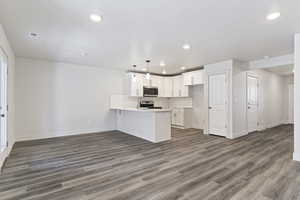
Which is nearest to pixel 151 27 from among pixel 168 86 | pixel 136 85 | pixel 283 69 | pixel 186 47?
pixel 186 47

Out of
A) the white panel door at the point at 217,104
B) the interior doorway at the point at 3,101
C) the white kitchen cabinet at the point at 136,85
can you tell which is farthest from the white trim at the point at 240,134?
the interior doorway at the point at 3,101

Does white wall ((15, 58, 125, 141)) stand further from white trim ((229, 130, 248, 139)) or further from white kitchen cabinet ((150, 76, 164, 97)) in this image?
white trim ((229, 130, 248, 139))

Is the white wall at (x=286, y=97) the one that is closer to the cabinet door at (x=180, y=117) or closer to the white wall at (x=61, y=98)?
the cabinet door at (x=180, y=117)

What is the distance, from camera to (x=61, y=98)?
5234 mm

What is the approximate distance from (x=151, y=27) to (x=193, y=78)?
400cm

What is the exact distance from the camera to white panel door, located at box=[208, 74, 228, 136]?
5.01 meters

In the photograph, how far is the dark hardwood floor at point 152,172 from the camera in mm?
1993

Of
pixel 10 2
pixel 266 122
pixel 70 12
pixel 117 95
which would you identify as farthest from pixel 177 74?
pixel 10 2

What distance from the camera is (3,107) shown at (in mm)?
3168

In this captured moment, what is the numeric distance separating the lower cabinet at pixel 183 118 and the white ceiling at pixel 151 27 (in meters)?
2.94

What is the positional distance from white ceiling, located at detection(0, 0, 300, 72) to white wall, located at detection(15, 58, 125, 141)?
0.80m

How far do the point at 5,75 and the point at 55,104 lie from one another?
1935mm

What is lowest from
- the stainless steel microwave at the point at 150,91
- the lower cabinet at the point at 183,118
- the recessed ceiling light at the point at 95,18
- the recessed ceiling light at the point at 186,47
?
the lower cabinet at the point at 183,118

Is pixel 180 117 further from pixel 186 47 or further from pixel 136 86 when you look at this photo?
pixel 186 47
